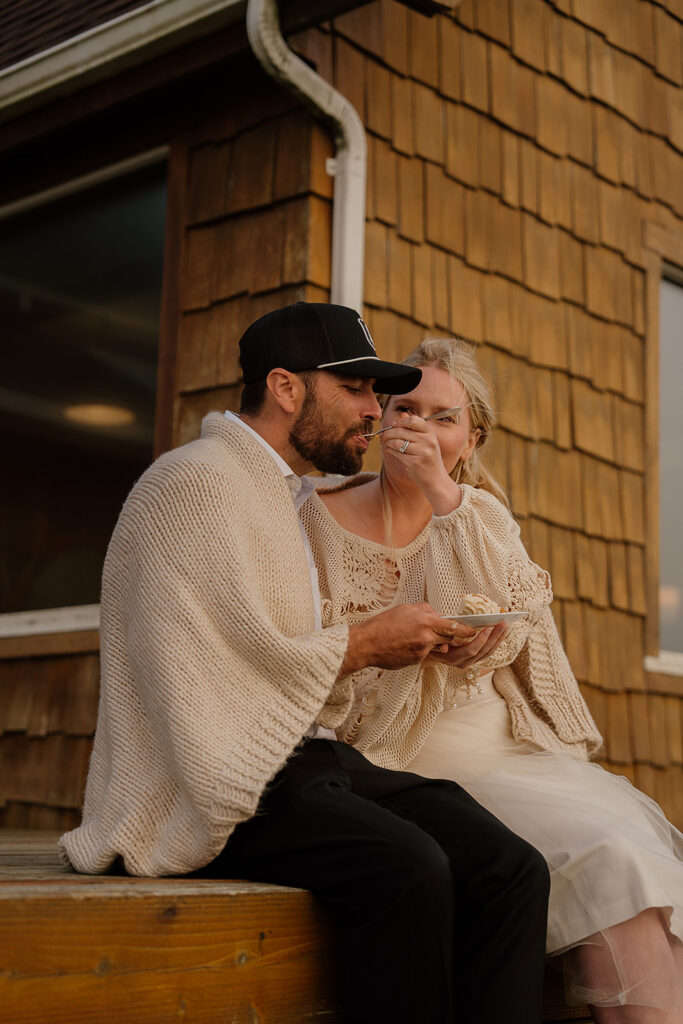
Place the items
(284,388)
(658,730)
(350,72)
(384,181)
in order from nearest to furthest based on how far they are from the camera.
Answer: (284,388), (350,72), (384,181), (658,730)

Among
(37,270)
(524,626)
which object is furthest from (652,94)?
(524,626)

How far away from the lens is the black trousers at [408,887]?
1.93 metres

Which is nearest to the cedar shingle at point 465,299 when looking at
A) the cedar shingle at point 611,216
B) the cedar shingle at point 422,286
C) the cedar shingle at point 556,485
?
the cedar shingle at point 422,286

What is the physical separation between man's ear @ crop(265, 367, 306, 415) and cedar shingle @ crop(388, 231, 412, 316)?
172cm

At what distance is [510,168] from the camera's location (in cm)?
497

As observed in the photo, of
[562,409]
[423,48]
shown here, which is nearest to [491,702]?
[562,409]

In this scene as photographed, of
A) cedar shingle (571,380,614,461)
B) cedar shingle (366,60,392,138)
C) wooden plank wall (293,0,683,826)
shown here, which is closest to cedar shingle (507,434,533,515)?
wooden plank wall (293,0,683,826)

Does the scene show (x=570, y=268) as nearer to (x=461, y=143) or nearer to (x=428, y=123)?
(x=461, y=143)

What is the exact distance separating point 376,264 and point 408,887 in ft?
8.84

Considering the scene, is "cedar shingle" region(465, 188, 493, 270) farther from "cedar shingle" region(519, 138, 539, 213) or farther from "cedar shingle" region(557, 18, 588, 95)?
"cedar shingle" region(557, 18, 588, 95)

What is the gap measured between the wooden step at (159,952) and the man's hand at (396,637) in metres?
0.45

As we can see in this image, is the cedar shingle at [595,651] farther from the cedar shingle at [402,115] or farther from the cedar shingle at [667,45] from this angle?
the cedar shingle at [667,45]

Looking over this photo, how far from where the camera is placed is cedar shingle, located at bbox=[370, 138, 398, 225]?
4191 millimetres

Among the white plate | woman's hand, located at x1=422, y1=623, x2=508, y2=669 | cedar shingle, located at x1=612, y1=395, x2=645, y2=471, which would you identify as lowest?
woman's hand, located at x1=422, y1=623, x2=508, y2=669
